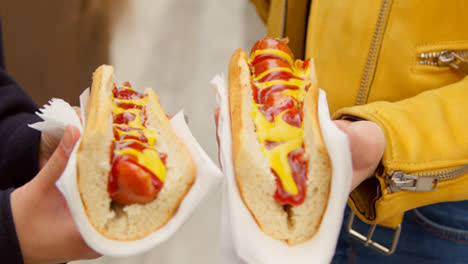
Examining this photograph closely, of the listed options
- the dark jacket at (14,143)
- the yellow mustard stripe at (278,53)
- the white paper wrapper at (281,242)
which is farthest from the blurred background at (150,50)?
the white paper wrapper at (281,242)

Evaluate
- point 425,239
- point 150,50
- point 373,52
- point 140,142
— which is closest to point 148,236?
point 140,142

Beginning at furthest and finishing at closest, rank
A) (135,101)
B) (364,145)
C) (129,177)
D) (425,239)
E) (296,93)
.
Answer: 1. (425,239)
2. (135,101)
3. (296,93)
4. (364,145)
5. (129,177)

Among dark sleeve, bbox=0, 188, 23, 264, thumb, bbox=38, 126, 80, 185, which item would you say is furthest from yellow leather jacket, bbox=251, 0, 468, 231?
dark sleeve, bbox=0, 188, 23, 264

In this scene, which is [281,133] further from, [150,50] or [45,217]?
[150,50]

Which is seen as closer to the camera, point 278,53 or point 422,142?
point 422,142

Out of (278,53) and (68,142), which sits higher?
(278,53)

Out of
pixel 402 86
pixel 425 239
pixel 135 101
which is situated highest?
pixel 402 86

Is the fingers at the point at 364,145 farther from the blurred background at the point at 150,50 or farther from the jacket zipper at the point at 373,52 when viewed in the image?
the blurred background at the point at 150,50
